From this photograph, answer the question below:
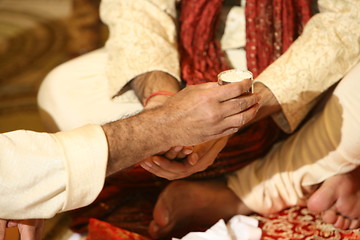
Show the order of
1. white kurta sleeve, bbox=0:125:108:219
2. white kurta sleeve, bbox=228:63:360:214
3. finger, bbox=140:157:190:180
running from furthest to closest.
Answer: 1. white kurta sleeve, bbox=228:63:360:214
2. finger, bbox=140:157:190:180
3. white kurta sleeve, bbox=0:125:108:219

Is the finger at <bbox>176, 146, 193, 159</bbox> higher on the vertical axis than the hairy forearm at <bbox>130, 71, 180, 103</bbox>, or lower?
lower

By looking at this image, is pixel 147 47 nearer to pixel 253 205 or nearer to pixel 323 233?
pixel 253 205

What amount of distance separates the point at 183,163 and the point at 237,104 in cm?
23

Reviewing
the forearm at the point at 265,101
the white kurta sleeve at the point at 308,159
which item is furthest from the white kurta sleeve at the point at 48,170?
the white kurta sleeve at the point at 308,159

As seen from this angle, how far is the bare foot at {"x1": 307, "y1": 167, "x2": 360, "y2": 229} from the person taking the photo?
1386mm

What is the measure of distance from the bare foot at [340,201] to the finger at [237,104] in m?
0.42

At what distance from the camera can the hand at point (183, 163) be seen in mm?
1207

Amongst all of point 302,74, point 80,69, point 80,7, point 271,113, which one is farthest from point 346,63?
point 80,7

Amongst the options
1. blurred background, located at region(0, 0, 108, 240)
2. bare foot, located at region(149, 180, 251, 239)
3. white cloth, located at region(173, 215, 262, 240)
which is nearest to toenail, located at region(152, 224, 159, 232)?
bare foot, located at region(149, 180, 251, 239)

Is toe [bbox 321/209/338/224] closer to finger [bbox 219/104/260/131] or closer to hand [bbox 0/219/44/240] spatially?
finger [bbox 219/104/260/131]

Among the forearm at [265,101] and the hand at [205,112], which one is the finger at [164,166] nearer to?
the hand at [205,112]

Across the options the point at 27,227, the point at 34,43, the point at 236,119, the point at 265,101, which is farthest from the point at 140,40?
the point at 34,43

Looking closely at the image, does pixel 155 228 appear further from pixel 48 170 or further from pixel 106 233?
pixel 48 170

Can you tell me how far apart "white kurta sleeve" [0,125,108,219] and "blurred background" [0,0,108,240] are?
3.45ft
